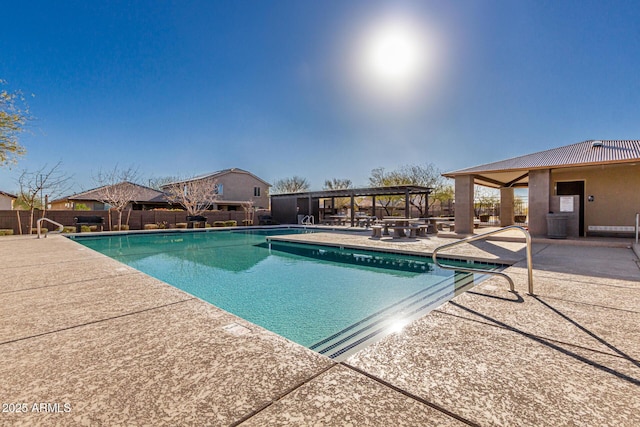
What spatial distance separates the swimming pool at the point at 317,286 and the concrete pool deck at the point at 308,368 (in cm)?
111

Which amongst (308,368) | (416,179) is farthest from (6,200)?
(416,179)

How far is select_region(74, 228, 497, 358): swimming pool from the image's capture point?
376 cm

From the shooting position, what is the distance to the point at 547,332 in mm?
2422

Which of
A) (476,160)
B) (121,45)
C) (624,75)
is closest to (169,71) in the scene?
(121,45)

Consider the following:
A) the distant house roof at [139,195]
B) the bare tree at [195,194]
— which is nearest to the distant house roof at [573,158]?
the bare tree at [195,194]

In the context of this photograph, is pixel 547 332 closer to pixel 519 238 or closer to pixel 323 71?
pixel 519 238

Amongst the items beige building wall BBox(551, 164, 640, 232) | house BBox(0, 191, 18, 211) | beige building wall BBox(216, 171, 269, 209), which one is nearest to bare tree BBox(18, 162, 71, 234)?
house BBox(0, 191, 18, 211)

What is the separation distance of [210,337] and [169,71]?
15643mm

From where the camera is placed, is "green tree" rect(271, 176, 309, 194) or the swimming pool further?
"green tree" rect(271, 176, 309, 194)

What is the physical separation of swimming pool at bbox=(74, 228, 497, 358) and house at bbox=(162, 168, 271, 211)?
1786 cm

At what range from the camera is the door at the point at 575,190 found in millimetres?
9945

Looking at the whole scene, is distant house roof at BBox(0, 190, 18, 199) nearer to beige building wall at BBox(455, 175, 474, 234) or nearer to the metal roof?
the metal roof

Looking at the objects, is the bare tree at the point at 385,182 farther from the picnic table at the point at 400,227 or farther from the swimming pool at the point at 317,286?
the swimming pool at the point at 317,286

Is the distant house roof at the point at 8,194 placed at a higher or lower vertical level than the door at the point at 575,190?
higher
